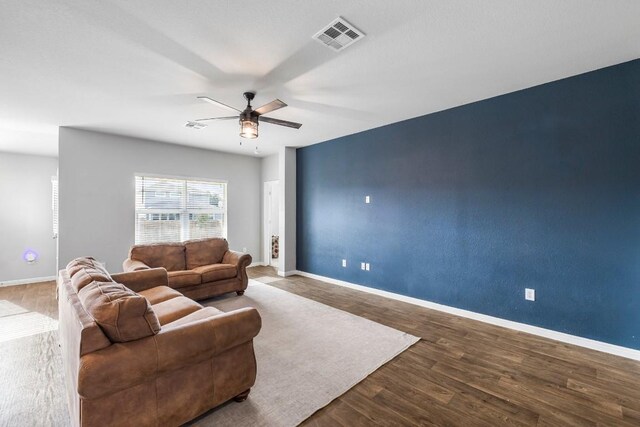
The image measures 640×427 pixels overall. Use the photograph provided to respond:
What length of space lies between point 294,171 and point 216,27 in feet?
13.3

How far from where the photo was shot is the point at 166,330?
1.67 m

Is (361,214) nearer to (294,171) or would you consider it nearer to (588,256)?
(294,171)

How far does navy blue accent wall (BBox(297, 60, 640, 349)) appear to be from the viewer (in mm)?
2750

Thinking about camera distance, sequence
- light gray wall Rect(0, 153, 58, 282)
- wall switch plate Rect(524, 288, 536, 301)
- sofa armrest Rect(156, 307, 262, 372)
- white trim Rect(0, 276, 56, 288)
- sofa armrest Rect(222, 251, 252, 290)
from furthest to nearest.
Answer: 1. light gray wall Rect(0, 153, 58, 282)
2. white trim Rect(0, 276, 56, 288)
3. sofa armrest Rect(222, 251, 252, 290)
4. wall switch plate Rect(524, 288, 536, 301)
5. sofa armrest Rect(156, 307, 262, 372)

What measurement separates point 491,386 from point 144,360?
98.4 inches

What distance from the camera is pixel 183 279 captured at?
4.00m

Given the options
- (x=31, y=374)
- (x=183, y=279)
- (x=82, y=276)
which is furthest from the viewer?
(x=183, y=279)

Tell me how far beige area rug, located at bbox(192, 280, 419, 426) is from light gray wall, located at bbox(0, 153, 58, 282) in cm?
470

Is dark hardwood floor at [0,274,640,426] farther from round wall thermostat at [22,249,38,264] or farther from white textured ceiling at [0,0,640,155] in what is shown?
round wall thermostat at [22,249,38,264]

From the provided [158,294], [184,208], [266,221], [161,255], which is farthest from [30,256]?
[158,294]

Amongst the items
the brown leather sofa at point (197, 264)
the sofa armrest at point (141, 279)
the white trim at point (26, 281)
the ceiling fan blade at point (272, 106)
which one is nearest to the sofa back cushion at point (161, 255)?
the brown leather sofa at point (197, 264)

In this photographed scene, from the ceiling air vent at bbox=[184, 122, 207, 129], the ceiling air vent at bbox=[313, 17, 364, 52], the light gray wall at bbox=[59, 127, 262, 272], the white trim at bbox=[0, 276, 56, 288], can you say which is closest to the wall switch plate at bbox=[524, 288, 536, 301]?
the ceiling air vent at bbox=[313, 17, 364, 52]

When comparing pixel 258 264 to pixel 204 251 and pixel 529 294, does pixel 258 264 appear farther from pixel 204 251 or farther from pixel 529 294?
pixel 529 294

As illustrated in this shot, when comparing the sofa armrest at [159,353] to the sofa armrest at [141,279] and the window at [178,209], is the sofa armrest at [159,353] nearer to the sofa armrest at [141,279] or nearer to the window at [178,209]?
the sofa armrest at [141,279]
